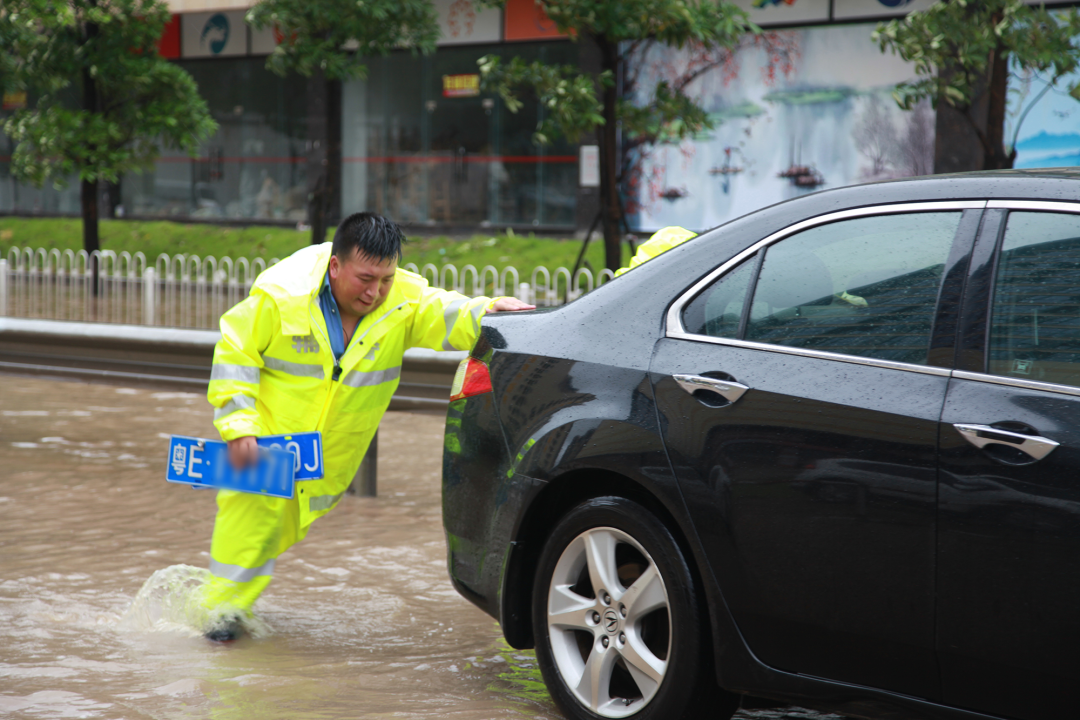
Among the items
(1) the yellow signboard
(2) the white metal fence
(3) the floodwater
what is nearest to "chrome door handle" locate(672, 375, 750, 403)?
(3) the floodwater

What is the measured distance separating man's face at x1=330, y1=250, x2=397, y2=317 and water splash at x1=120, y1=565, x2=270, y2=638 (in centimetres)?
115

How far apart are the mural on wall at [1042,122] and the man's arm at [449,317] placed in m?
13.8

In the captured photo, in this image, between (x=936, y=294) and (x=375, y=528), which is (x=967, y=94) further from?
(x=936, y=294)

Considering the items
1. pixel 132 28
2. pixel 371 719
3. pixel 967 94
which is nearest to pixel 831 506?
pixel 371 719

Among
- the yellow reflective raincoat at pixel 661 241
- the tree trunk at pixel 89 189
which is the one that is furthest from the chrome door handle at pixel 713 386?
the tree trunk at pixel 89 189

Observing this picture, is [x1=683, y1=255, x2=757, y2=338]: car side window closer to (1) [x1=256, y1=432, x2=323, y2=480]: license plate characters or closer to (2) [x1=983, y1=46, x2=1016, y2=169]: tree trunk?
(1) [x1=256, y1=432, x2=323, y2=480]: license plate characters

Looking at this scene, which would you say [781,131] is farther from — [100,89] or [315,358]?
[315,358]

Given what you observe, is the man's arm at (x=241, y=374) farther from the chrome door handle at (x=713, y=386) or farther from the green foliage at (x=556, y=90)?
the green foliage at (x=556, y=90)

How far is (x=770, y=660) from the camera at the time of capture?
2.98 meters

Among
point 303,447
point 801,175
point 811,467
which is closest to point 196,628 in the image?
point 303,447

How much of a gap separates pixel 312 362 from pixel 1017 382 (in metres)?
2.45

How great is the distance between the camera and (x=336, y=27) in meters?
15.5

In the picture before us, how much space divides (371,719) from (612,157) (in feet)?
35.4

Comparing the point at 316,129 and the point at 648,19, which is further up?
the point at 648,19
